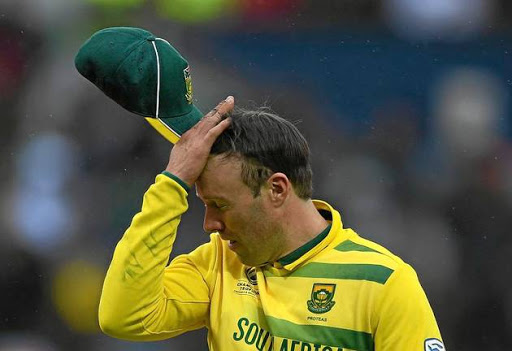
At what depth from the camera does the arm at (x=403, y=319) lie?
1851mm

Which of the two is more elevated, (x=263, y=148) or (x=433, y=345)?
(x=263, y=148)

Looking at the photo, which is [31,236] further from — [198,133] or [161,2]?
[198,133]

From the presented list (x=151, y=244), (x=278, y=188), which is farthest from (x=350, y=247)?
(x=151, y=244)

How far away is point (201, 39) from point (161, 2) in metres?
0.27

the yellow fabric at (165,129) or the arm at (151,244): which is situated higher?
the yellow fabric at (165,129)

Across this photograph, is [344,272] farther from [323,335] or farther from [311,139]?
[311,139]

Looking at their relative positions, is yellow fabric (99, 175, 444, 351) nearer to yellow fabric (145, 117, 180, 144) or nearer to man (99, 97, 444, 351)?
man (99, 97, 444, 351)

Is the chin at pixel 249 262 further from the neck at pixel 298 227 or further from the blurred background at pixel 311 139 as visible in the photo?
the blurred background at pixel 311 139

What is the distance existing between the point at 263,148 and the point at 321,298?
1.17 feet

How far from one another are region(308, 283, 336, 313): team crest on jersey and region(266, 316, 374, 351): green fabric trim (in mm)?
40

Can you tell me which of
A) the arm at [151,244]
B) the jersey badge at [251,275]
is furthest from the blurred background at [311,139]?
the arm at [151,244]

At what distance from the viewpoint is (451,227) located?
3.87m

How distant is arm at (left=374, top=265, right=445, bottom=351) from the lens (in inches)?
72.9

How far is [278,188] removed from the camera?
205 centimetres
